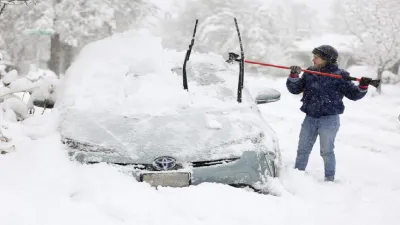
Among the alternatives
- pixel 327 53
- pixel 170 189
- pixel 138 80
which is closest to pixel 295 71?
pixel 327 53

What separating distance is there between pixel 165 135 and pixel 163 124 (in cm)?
15

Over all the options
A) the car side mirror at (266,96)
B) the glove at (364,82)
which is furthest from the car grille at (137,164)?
the glove at (364,82)

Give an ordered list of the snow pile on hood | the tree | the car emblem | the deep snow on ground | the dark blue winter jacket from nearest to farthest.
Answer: the deep snow on ground
the car emblem
the snow pile on hood
the dark blue winter jacket
the tree

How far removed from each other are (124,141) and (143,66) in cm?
137

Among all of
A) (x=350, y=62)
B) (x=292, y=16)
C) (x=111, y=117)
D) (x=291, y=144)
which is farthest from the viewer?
(x=292, y=16)

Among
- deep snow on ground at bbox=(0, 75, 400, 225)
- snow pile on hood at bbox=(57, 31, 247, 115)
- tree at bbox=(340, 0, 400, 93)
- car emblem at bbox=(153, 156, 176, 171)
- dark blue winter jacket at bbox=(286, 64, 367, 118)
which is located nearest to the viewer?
deep snow on ground at bbox=(0, 75, 400, 225)

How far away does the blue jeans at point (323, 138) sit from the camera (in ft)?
15.4

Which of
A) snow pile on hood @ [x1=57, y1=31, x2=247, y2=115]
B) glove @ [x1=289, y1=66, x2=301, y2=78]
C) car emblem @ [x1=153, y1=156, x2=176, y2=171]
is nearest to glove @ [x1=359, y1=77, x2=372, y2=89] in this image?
glove @ [x1=289, y1=66, x2=301, y2=78]

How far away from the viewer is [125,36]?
5.08m

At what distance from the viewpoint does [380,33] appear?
24.2 metres

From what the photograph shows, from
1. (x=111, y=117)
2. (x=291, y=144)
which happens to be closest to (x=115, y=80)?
(x=111, y=117)

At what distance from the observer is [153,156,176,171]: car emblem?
3.22m

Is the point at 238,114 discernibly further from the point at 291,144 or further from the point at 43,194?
the point at 291,144

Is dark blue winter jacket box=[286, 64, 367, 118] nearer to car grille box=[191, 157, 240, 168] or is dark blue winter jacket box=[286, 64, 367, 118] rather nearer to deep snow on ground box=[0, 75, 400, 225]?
deep snow on ground box=[0, 75, 400, 225]
